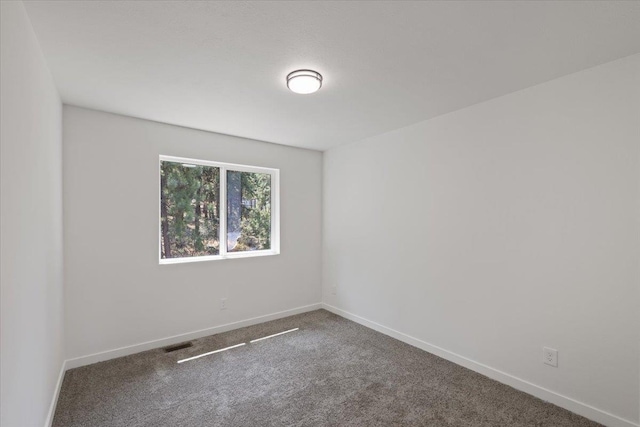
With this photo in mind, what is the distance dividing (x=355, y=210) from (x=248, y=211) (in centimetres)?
139

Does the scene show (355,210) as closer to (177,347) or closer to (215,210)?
(215,210)

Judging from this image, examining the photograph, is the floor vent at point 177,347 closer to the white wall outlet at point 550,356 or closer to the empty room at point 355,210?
the empty room at point 355,210

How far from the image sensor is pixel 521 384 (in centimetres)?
238

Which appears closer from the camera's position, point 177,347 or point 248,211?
point 177,347

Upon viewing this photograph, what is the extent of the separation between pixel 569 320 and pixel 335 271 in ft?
8.62

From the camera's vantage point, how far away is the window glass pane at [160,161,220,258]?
132 inches

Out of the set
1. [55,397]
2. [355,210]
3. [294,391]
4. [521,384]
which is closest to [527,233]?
[521,384]

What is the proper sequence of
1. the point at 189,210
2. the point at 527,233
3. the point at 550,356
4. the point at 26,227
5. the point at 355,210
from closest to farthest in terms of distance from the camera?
the point at 26,227, the point at 550,356, the point at 527,233, the point at 189,210, the point at 355,210

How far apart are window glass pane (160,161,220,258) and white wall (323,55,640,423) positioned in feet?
6.50

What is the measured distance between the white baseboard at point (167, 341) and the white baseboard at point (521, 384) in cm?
131

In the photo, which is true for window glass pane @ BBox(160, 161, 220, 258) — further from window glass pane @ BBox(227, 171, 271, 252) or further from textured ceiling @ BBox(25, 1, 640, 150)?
textured ceiling @ BBox(25, 1, 640, 150)

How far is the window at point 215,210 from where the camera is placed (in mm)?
3377

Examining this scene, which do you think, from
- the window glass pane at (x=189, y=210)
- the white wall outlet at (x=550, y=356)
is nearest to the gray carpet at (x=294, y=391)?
the white wall outlet at (x=550, y=356)

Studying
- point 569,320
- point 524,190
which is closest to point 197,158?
point 524,190
